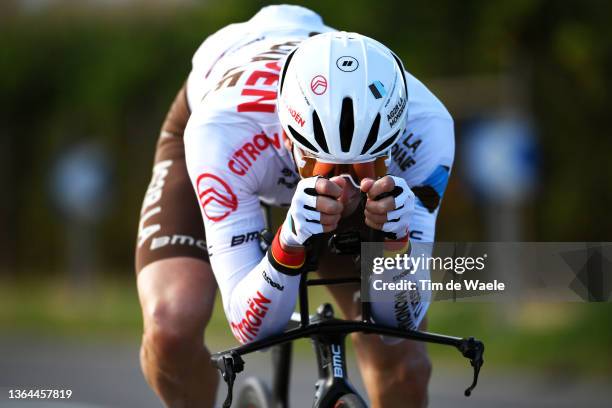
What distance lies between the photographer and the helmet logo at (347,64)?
143 inches

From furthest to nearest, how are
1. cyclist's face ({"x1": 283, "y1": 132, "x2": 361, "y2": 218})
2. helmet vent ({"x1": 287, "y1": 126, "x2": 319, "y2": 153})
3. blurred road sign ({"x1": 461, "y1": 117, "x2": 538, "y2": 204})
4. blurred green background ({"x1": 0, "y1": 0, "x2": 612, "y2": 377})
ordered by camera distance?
blurred road sign ({"x1": 461, "y1": 117, "x2": 538, "y2": 204})
blurred green background ({"x1": 0, "y1": 0, "x2": 612, "y2": 377})
helmet vent ({"x1": 287, "y1": 126, "x2": 319, "y2": 153})
cyclist's face ({"x1": 283, "y1": 132, "x2": 361, "y2": 218})

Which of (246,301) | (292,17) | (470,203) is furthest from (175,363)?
(470,203)

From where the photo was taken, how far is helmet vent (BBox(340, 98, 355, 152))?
3543 millimetres

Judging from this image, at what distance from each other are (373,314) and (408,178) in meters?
0.57

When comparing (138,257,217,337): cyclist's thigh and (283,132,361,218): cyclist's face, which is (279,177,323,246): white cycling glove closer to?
(283,132,361,218): cyclist's face

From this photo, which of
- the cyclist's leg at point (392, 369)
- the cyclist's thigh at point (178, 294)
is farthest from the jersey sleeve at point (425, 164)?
the cyclist's thigh at point (178, 294)

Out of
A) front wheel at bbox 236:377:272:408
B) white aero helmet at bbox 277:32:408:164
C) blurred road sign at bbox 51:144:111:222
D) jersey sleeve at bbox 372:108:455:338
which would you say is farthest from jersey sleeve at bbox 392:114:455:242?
blurred road sign at bbox 51:144:111:222

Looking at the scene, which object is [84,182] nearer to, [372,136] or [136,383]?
[136,383]

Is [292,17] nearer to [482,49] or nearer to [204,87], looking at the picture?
[204,87]

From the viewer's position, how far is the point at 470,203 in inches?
589

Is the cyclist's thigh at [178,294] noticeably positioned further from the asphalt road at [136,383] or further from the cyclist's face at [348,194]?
the asphalt road at [136,383]

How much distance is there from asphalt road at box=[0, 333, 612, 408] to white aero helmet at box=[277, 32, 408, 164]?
5.04 meters

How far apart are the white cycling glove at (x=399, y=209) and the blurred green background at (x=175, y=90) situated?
6.82m

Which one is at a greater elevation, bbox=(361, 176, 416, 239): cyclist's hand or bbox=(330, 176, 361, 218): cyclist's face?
bbox=(330, 176, 361, 218): cyclist's face
